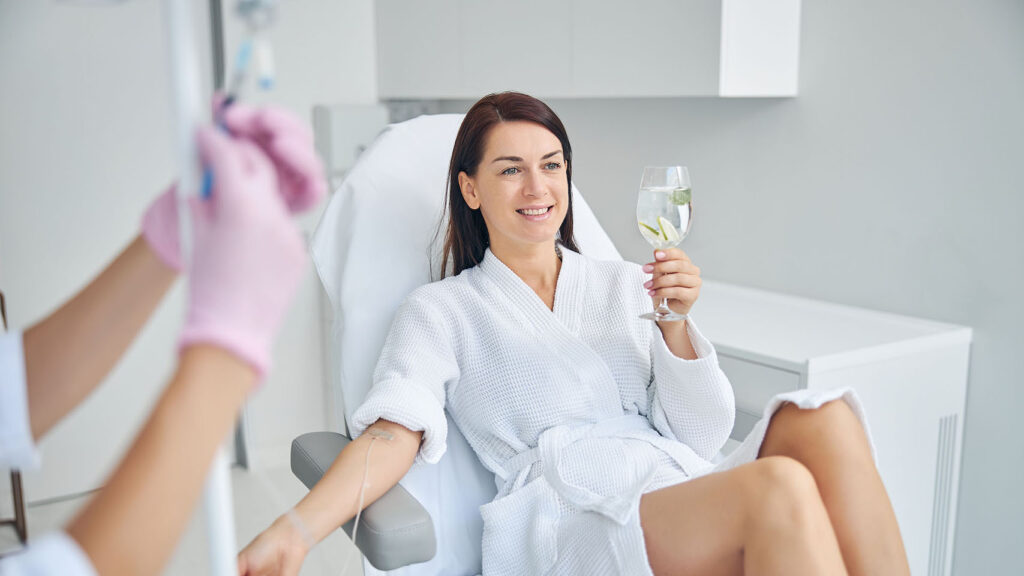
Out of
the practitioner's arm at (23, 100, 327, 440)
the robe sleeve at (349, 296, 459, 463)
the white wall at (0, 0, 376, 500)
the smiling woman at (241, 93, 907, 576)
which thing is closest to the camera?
the practitioner's arm at (23, 100, 327, 440)

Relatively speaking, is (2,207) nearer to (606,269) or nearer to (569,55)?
(569,55)

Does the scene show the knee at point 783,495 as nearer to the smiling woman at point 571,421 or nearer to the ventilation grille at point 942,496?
the smiling woman at point 571,421

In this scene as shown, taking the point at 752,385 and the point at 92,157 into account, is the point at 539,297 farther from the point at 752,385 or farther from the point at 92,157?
the point at 92,157

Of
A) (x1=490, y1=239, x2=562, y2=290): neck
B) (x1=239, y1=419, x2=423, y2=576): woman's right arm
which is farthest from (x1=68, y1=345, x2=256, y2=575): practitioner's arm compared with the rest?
(x1=490, y1=239, x2=562, y2=290): neck

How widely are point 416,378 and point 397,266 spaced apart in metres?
0.35

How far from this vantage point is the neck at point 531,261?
1.72 meters

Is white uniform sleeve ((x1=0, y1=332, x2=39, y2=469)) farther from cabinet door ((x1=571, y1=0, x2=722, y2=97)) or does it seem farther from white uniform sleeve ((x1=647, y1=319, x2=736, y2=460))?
cabinet door ((x1=571, y1=0, x2=722, y2=97))

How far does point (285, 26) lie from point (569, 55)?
1.16 metres

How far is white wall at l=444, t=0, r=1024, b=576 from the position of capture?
1.96m

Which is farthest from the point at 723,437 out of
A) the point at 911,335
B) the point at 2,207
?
the point at 2,207

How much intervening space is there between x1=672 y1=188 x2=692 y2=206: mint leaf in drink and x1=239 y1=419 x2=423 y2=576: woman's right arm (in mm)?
578

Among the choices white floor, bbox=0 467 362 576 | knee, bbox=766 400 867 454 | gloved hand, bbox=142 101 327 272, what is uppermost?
gloved hand, bbox=142 101 327 272

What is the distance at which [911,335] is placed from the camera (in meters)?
2.01

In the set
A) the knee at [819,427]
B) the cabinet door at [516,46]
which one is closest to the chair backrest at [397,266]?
the knee at [819,427]
